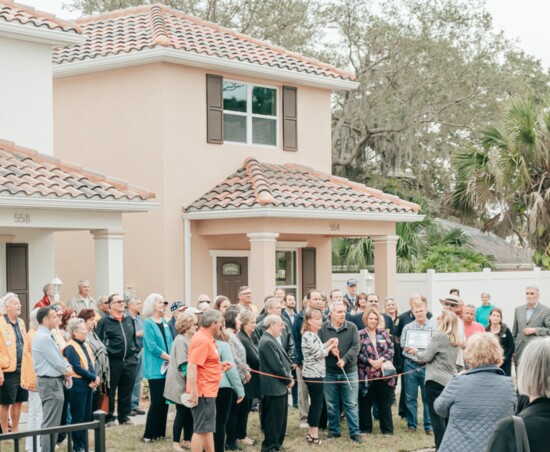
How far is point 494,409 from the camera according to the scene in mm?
8109

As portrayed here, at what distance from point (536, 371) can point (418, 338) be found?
329 inches

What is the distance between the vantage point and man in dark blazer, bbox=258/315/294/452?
506 inches

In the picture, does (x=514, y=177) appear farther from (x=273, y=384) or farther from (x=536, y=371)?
(x=536, y=371)

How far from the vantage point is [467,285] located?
24547mm

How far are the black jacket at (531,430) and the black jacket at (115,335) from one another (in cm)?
911

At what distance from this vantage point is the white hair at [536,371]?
19.0ft

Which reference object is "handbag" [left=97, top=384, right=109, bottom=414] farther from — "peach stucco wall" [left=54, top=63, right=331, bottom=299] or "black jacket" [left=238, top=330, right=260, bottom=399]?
"peach stucco wall" [left=54, top=63, right=331, bottom=299]

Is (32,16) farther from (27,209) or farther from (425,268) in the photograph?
(425,268)

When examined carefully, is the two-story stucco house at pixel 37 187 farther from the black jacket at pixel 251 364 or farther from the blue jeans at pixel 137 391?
the black jacket at pixel 251 364

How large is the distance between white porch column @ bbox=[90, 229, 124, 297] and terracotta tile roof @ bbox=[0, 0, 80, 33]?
165 inches

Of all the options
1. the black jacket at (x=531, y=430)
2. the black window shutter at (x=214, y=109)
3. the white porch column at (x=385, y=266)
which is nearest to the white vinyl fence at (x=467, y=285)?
the white porch column at (x=385, y=266)

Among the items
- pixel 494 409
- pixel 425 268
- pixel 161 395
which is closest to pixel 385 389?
pixel 161 395

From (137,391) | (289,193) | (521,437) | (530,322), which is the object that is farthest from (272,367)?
(289,193)

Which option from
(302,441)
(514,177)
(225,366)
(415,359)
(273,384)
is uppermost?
(514,177)
